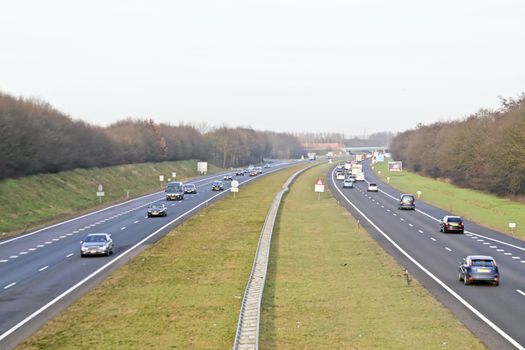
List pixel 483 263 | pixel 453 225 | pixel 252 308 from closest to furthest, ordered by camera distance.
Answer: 1. pixel 252 308
2. pixel 483 263
3. pixel 453 225

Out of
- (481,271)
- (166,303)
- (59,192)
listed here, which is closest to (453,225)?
(481,271)

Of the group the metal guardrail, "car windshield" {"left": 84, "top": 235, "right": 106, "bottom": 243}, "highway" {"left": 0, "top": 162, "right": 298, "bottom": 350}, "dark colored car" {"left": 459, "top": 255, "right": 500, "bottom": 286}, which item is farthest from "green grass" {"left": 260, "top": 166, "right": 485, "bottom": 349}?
"car windshield" {"left": 84, "top": 235, "right": 106, "bottom": 243}

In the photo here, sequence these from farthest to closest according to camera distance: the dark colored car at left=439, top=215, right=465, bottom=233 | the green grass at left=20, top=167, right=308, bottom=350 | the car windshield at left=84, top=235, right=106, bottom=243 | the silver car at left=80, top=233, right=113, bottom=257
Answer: the dark colored car at left=439, top=215, right=465, bottom=233
the car windshield at left=84, top=235, right=106, bottom=243
the silver car at left=80, top=233, right=113, bottom=257
the green grass at left=20, top=167, right=308, bottom=350

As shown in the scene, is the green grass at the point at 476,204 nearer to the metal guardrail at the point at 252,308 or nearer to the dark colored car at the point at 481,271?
the dark colored car at the point at 481,271

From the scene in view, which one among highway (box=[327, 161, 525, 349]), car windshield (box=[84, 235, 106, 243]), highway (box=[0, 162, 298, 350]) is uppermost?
car windshield (box=[84, 235, 106, 243])

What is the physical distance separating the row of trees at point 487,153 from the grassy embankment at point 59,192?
48383 mm

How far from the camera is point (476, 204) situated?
274ft

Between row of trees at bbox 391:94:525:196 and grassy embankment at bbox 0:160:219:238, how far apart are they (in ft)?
159

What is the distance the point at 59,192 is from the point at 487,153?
180ft

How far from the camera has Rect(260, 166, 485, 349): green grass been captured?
1995cm

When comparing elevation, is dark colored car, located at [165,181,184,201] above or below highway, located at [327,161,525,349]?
above

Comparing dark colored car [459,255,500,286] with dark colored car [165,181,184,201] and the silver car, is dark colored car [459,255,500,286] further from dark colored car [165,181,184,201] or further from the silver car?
dark colored car [165,181,184,201]

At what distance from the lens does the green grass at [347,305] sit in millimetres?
19953

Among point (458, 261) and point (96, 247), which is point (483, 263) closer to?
point (458, 261)
